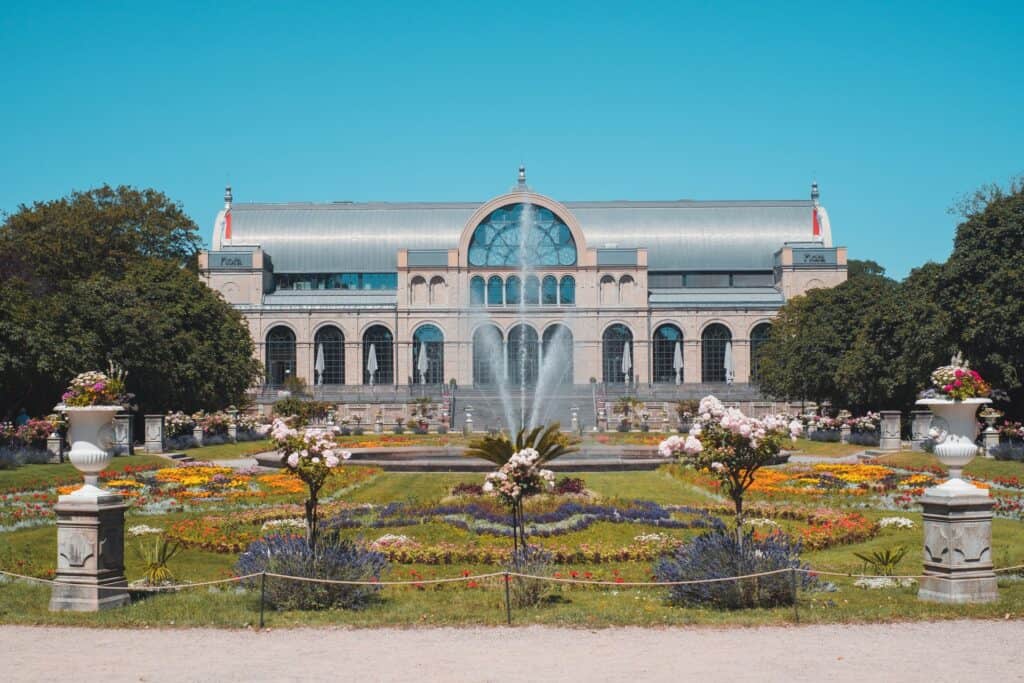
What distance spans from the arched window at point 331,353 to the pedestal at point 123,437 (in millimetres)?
44778

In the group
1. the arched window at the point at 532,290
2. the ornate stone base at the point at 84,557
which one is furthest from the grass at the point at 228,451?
the arched window at the point at 532,290

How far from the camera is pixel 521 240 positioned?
83.9 m

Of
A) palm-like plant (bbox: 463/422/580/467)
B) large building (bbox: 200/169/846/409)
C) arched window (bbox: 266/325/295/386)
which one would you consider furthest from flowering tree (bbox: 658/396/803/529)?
arched window (bbox: 266/325/295/386)

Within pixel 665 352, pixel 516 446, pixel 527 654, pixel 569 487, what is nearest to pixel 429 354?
pixel 665 352

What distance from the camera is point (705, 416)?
14.1 metres

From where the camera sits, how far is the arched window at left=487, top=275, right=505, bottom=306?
8431cm

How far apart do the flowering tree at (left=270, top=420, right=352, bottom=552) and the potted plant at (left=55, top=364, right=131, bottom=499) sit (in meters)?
2.17

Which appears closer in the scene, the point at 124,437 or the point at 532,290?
the point at 124,437

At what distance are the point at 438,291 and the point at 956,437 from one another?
7160cm

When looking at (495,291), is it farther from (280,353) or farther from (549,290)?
(280,353)

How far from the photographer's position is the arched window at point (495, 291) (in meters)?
84.3

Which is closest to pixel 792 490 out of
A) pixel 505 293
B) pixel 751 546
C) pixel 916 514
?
pixel 916 514

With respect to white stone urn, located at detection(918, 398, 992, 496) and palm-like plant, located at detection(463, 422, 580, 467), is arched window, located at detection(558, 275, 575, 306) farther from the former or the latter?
white stone urn, located at detection(918, 398, 992, 496)

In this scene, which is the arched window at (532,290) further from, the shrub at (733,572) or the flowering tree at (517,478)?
the shrub at (733,572)
